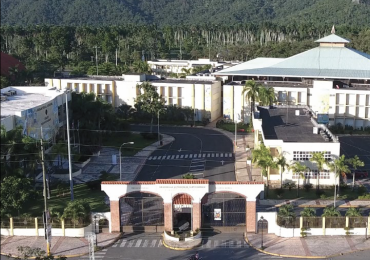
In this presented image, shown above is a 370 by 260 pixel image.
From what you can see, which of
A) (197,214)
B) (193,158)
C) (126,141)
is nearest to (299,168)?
(197,214)

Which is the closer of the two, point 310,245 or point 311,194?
point 310,245

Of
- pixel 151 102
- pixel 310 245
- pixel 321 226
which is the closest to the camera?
pixel 310 245

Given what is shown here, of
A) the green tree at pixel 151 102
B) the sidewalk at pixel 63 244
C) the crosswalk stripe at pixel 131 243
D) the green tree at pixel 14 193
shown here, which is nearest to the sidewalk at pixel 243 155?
the green tree at pixel 151 102

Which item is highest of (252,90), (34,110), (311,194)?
(252,90)

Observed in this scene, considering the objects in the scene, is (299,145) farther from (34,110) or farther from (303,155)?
(34,110)

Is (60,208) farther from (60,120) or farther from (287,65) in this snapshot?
(287,65)
